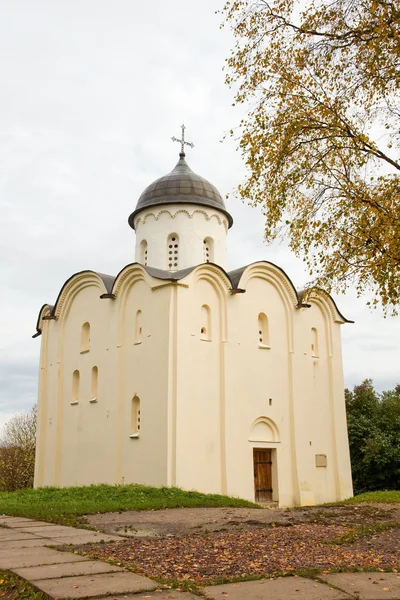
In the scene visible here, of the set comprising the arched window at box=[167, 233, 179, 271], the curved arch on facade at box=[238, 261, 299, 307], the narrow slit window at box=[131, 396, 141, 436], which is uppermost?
the arched window at box=[167, 233, 179, 271]

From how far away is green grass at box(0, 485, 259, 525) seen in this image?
1123cm

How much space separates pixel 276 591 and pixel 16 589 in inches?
85.5

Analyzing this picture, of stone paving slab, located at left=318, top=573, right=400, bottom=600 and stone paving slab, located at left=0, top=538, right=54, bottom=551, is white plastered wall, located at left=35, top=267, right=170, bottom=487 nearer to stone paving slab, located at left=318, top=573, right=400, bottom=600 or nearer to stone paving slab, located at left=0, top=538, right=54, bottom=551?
stone paving slab, located at left=0, top=538, right=54, bottom=551

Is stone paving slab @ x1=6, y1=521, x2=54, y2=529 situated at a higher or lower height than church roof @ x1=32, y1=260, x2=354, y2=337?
lower

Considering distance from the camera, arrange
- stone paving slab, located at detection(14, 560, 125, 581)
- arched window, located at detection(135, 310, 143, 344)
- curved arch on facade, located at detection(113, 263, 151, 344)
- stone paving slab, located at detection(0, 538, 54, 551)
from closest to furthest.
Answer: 1. stone paving slab, located at detection(14, 560, 125, 581)
2. stone paving slab, located at detection(0, 538, 54, 551)
3. arched window, located at detection(135, 310, 143, 344)
4. curved arch on facade, located at detection(113, 263, 151, 344)

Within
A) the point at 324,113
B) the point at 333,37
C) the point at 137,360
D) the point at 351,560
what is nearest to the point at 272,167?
the point at 324,113

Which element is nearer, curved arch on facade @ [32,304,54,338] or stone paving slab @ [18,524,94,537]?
stone paving slab @ [18,524,94,537]

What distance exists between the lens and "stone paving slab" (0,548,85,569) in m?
5.92

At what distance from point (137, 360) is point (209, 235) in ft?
19.6

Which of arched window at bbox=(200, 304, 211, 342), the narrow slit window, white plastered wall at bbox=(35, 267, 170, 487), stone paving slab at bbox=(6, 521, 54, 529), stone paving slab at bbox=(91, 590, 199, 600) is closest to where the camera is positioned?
stone paving slab at bbox=(91, 590, 199, 600)

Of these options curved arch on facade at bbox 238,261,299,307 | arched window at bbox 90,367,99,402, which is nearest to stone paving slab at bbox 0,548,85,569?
arched window at bbox 90,367,99,402

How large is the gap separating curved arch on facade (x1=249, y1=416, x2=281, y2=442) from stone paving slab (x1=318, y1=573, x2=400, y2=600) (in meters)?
13.1

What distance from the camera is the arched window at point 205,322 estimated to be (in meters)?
18.5

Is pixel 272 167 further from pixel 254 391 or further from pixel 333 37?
pixel 254 391
